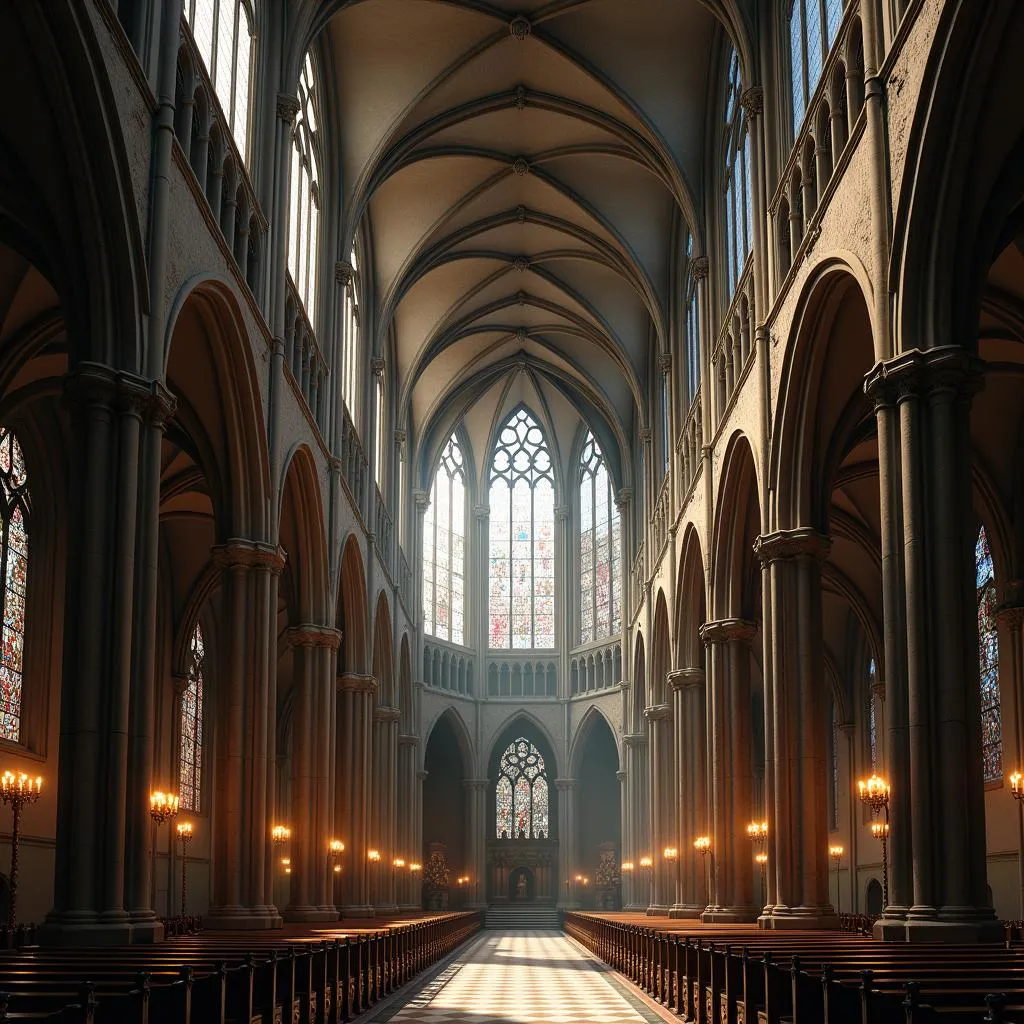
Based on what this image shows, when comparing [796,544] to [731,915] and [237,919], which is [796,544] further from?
[237,919]

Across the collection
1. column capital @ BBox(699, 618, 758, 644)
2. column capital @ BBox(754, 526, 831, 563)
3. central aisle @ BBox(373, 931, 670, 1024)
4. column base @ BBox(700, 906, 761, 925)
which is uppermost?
column capital @ BBox(754, 526, 831, 563)

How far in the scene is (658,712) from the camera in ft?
128

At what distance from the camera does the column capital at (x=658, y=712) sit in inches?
1522

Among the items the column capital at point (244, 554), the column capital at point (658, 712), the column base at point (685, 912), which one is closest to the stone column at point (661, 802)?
the column capital at point (658, 712)

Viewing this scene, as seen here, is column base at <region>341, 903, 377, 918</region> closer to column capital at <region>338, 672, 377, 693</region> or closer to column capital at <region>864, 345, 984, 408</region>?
column capital at <region>338, 672, 377, 693</region>

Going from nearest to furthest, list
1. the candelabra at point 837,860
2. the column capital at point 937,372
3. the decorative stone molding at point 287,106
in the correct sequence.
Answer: the column capital at point 937,372
the decorative stone molding at point 287,106
the candelabra at point 837,860

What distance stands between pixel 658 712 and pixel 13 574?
1933 cm

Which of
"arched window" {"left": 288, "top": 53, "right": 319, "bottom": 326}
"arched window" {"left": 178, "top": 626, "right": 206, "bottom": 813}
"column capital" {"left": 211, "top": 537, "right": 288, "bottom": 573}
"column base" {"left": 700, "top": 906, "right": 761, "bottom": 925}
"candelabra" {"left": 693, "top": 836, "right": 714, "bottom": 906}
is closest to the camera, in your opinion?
"column capital" {"left": 211, "top": 537, "right": 288, "bottom": 573}

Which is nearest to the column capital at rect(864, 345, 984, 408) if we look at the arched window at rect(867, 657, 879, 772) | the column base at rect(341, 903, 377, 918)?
the arched window at rect(867, 657, 879, 772)

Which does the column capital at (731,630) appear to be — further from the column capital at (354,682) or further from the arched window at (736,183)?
the column capital at (354,682)

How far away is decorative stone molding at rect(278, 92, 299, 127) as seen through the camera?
23625mm

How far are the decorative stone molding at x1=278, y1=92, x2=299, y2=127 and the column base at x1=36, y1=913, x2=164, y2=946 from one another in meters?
14.5

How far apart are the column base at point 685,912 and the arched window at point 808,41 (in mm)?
18422

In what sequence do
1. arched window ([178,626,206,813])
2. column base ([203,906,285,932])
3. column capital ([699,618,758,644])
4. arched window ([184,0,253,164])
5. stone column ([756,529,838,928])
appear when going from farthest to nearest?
arched window ([178,626,206,813]) → column capital ([699,618,758,644]) → column base ([203,906,285,932]) → stone column ([756,529,838,928]) → arched window ([184,0,253,164])
